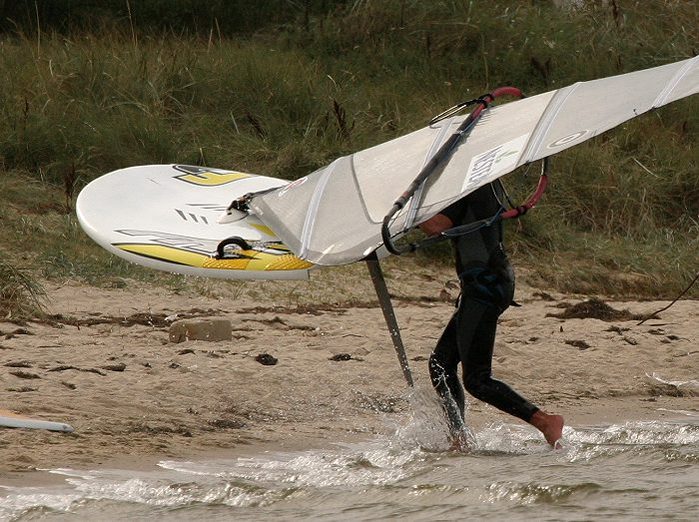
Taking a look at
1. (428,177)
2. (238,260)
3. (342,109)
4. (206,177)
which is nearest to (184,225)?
(238,260)

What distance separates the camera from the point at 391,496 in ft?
16.8

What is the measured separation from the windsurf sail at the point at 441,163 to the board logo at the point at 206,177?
1.74ft

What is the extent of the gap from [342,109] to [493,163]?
5.54 m

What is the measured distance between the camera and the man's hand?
17.3 feet

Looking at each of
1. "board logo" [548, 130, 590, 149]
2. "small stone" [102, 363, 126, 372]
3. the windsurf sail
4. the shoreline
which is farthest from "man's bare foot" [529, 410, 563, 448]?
"small stone" [102, 363, 126, 372]

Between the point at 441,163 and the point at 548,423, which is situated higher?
the point at 441,163

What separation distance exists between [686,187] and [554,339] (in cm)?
362

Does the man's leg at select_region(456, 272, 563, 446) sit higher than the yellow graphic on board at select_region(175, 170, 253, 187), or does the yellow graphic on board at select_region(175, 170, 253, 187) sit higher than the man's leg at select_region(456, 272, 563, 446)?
the yellow graphic on board at select_region(175, 170, 253, 187)

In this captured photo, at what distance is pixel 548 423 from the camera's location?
18.2ft

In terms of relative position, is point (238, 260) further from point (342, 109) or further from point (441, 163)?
point (342, 109)

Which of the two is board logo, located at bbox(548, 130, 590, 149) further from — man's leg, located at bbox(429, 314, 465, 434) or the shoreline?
the shoreline

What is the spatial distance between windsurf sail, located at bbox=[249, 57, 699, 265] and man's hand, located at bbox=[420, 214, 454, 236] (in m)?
0.13

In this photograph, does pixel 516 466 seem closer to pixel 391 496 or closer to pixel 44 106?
pixel 391 496

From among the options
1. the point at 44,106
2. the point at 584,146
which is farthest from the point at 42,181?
the point at 584,146
